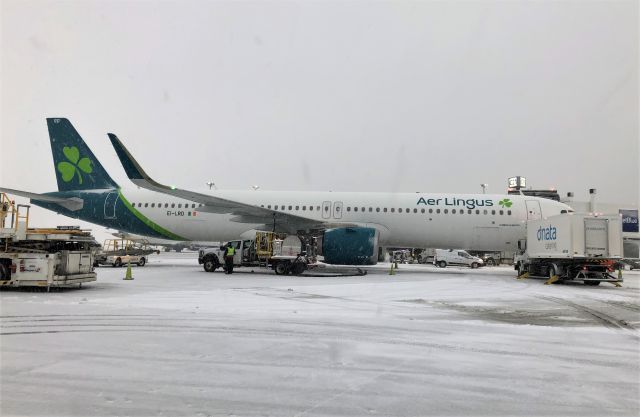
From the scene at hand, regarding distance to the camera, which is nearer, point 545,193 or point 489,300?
point 489,300

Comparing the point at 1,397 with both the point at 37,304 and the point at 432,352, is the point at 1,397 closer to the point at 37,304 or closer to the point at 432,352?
the point at 432,352

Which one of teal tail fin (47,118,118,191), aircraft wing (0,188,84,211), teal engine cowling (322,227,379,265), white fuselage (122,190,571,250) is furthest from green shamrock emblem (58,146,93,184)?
teal engine cowling (322,227,379,265)

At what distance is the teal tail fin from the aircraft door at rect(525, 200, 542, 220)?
21.2 meters

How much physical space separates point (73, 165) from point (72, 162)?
160 mm

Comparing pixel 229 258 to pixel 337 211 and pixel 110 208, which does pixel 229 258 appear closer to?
pixel 337 211

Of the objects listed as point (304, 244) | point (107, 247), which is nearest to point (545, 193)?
point (304, 244)

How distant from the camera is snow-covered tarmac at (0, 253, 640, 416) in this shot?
146 inches

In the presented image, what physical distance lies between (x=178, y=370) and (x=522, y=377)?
3.44 meters

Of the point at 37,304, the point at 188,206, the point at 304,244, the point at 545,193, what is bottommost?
the point at 37,304

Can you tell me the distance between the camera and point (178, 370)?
4559 mm

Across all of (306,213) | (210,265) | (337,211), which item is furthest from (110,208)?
(337,211)

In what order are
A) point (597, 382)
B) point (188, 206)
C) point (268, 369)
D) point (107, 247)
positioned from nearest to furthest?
point (597, 382) < point (268, 369) < point (188, 206) < point (107, 247)

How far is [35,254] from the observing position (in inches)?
430

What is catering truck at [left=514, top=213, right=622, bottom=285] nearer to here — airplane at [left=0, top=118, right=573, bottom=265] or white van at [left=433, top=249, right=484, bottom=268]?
airplane at [left=0, top=118, right=573, bottom=265]
